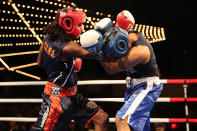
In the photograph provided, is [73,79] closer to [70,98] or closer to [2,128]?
[70,98]

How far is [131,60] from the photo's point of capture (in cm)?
184

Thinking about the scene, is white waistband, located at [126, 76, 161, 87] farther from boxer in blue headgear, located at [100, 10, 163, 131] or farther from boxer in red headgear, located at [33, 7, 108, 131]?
boxer in red headgear, located at [33, 7, 108, 131]

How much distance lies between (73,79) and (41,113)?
369 millimetres

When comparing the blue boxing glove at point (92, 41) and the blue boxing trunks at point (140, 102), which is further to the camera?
the blue boxing trunks at point (140, 102)

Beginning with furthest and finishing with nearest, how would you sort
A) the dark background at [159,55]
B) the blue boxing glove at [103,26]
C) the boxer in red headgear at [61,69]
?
the dark background at [159,55] < the boxer in red headgear at [61,69] < the blue boxing glove at [103,26]

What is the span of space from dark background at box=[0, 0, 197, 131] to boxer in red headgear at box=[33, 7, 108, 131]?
300cm

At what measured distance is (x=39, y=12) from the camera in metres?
5.84

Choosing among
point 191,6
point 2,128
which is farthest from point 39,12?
point 191,6

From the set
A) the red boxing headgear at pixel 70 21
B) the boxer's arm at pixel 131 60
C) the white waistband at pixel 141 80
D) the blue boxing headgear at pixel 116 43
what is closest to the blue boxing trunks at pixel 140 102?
the white waistband at pixel 141 80

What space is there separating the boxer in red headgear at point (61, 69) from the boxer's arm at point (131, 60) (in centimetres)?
18

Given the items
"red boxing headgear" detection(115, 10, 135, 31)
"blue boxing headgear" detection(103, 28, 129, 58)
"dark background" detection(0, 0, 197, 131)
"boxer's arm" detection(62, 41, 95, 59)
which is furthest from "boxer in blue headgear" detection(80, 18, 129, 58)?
"dark background" detection(0, 0, 197, 131)

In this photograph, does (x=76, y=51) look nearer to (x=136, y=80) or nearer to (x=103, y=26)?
(x=103, y=26)

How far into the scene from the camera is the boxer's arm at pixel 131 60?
185cm

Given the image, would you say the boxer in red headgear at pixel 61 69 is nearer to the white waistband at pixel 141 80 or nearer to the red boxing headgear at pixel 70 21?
the red boxing headgear at pixel 70 21
